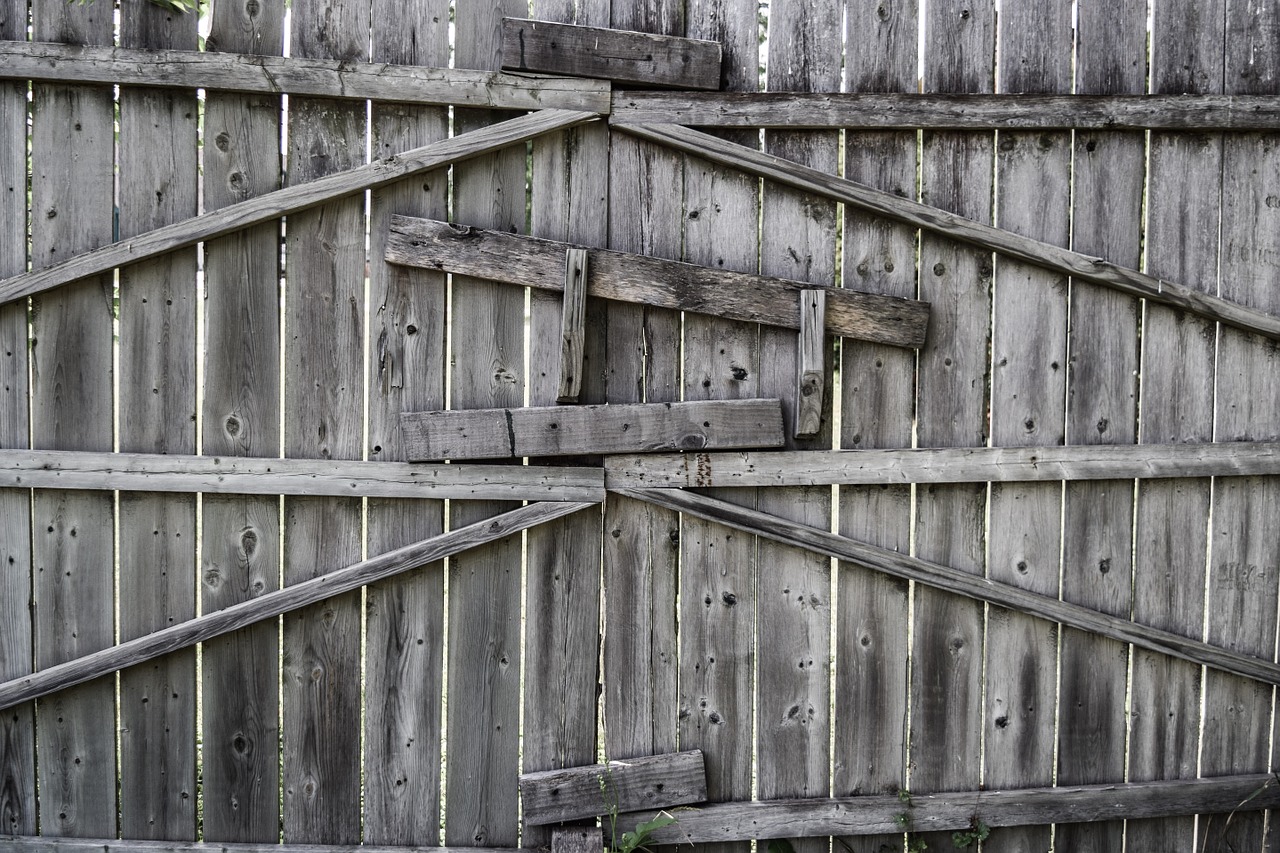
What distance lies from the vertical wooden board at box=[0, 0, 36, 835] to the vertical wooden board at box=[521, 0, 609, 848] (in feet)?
5.00

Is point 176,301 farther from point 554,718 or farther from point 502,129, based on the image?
point 554,718

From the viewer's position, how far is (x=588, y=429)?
8.89ft

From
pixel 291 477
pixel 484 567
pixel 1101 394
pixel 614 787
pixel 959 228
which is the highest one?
pixel 959 228

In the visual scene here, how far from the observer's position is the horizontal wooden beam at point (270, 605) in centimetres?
268

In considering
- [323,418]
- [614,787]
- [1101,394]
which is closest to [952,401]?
[1101,394]

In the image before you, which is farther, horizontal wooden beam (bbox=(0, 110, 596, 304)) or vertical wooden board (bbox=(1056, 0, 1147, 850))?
vertical wooden board (bbox=(1056, 0, 1147, 850))

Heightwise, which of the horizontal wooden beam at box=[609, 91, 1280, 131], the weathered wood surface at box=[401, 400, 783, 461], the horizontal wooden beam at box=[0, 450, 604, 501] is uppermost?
the horizontal wooden beam at box=[609, 91, 1280, 131]

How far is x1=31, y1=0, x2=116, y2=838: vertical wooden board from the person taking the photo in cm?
266

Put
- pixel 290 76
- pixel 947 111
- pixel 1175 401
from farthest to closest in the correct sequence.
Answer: pixel 1175 401 → pixel 947 111 → pixel 290 76

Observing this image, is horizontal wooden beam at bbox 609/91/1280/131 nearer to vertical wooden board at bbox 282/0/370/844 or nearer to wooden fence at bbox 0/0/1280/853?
wooden fence at bbox 0/0/1280/853

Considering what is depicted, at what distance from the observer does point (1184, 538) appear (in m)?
2.91

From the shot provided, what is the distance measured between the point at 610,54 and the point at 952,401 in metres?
1.52

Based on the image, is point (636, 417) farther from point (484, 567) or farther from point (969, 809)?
point (969, 809)

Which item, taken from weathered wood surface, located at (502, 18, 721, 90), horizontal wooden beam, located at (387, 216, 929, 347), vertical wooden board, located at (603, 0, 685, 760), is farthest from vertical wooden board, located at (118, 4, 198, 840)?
vertical wooden board, located at (603, 0, 685, 760)
